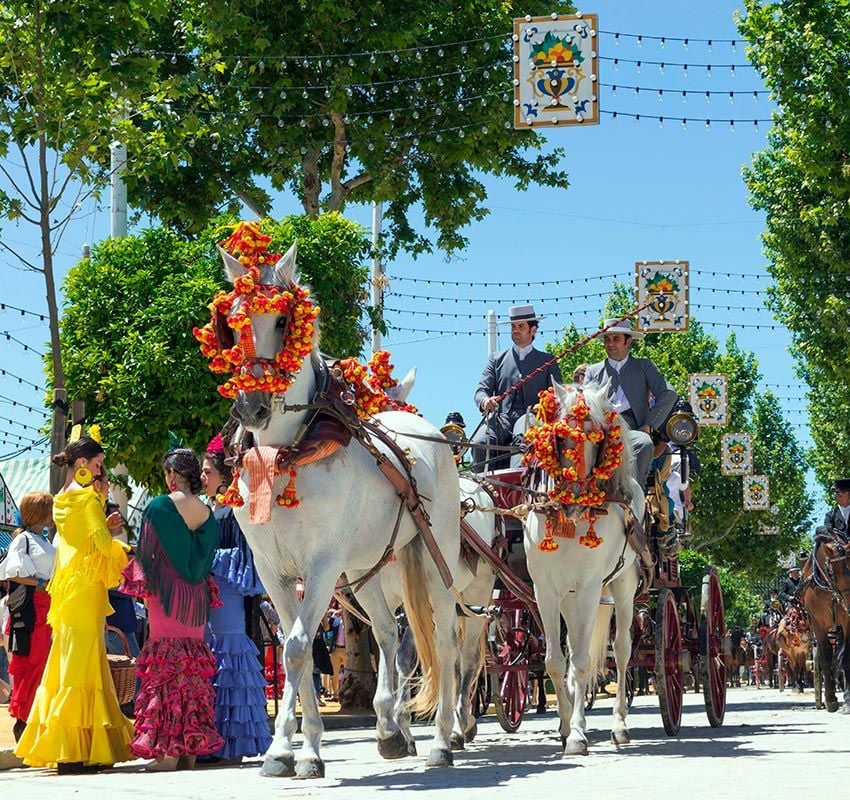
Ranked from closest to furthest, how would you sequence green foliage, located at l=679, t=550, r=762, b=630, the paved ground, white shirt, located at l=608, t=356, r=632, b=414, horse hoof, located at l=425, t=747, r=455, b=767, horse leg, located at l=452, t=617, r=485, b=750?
the paved ground, horse hoof, located at l=425, t=747, r=455, b=767, horse leg, located at l=452, t=617, r=485, b=750, white shirt, located at l=608, t=356, r=632, b=414, green foliage, located at l=679, t=550, r=762, b=630

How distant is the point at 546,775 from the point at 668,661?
4.13 meters

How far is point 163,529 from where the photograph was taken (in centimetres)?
976

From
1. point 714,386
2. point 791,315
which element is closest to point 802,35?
point 791,315

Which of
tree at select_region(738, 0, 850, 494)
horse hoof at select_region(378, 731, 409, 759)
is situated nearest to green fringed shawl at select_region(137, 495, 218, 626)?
horse hoof at select_region(378, 731, 409, 759)

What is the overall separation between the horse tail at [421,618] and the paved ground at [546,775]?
17.1 inches

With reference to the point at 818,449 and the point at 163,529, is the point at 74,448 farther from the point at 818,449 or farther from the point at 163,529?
the point at 818,449

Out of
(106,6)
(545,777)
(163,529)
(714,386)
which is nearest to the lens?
(545,777)

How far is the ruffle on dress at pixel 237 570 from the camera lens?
10.5 meters

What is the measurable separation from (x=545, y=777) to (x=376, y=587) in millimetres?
2029

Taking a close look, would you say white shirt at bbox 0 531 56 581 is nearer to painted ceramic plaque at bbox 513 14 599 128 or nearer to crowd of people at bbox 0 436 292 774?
crowd of people at bbox 0 436 292 774

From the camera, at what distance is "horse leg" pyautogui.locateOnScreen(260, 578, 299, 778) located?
823 centimetres

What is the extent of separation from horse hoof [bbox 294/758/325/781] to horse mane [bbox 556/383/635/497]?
360cm

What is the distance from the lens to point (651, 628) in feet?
44.1

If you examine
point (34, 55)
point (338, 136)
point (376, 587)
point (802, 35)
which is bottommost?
point (376, 587)
